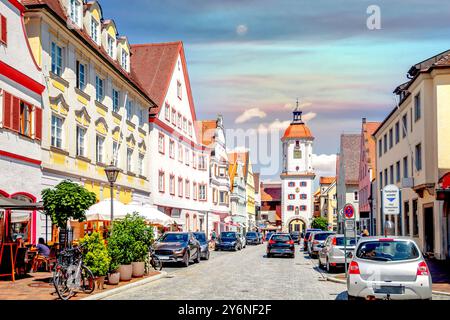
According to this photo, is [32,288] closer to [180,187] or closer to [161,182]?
[161,182]

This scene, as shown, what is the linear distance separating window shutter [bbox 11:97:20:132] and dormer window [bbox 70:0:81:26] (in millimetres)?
8036

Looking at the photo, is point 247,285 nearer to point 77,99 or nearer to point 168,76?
point 77,99

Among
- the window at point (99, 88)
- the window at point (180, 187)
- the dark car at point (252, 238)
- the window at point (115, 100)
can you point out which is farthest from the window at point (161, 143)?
the dark car at point (252, 238)

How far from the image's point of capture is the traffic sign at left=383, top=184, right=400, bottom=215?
20.6 m

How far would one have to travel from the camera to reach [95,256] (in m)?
16.3

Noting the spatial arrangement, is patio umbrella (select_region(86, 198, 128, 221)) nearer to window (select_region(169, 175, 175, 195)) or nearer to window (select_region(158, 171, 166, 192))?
window (select_region(158, 171, 166, 192))

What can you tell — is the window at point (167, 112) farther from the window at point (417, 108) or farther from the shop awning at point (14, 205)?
the shop awning at point (14, 205)

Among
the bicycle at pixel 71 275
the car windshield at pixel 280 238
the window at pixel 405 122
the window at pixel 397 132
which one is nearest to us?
the bicycle at pixel 71 275

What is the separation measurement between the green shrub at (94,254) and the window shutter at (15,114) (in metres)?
7.82

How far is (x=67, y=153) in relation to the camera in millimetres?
27844

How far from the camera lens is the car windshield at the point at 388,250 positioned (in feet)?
43.0

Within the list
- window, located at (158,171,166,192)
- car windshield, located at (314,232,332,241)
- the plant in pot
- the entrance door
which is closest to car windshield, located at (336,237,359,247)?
the entrance door

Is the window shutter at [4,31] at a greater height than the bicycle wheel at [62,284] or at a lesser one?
greater

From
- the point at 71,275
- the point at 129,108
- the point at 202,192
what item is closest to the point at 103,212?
the point at 71,275
